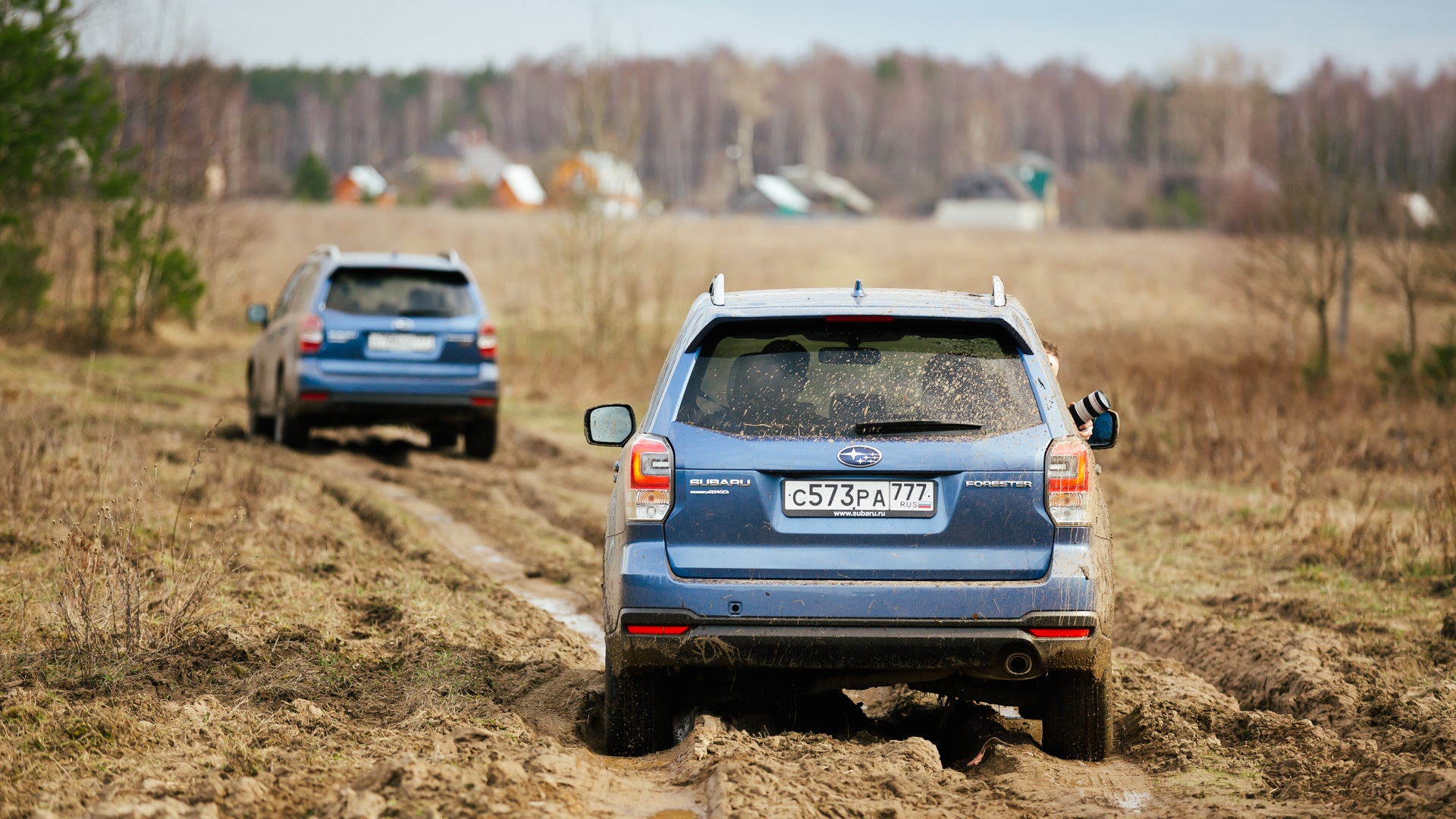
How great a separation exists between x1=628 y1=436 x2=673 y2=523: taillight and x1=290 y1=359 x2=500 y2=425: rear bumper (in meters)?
8.82

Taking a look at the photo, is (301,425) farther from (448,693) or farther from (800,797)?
(800,797)

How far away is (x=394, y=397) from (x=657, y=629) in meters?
8.95

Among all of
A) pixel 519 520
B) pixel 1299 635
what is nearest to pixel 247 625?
pixel 519 520

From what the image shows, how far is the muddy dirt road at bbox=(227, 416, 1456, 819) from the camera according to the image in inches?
165

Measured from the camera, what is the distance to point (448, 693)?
5.55 m

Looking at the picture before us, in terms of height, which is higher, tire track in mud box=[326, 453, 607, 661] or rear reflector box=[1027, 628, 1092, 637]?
rear reflector box=[1027, 628, 1092, 637]

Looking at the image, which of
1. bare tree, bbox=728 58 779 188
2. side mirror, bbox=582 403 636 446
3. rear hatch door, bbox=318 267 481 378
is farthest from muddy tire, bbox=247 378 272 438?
bare tree, bbox=728 58 779 188

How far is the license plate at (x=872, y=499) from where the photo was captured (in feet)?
14.6

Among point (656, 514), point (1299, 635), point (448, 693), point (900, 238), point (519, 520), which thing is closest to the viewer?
point (656, 514)

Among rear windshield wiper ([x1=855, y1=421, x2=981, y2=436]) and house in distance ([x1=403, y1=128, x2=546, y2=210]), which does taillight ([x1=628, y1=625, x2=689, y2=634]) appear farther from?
house in distance ([x1=403, y1=128, x2=546, y2=210])

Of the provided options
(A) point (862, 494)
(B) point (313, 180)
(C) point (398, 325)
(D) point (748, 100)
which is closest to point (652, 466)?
(A) point (862, 494)

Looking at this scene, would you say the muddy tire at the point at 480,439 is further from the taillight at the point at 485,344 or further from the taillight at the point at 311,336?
the taillight at the point at 311,336

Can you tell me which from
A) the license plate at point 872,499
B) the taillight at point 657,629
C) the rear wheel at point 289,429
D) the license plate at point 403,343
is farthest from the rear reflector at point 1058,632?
the rear wheel at point 289,429

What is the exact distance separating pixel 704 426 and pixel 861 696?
2226 mm
